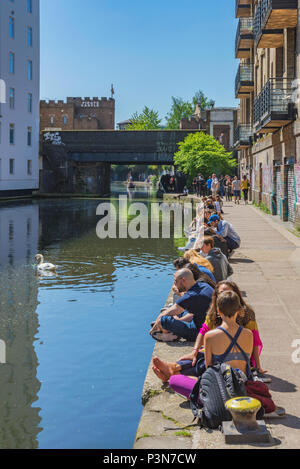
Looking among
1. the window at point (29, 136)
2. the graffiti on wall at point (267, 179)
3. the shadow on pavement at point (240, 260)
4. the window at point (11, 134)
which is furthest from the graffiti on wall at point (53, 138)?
the shadow on pavement at point (240, 260)

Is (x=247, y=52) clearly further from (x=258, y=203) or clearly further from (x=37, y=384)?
(x=37, y=384)

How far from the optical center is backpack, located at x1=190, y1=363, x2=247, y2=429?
4609 millimetres

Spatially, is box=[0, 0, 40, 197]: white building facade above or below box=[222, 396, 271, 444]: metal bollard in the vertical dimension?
above

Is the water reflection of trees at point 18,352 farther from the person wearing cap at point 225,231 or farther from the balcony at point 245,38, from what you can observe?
the balcony at point 245,38

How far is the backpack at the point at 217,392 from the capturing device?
4.61 m

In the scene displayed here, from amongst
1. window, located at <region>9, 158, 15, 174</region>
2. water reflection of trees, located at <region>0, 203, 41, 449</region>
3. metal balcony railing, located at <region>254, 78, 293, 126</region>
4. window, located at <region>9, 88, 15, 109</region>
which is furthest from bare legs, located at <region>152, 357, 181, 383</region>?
window, located at <region>9, 88, 15, 109</region>

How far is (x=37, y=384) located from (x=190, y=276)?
2.01m

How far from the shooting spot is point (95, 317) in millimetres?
9633

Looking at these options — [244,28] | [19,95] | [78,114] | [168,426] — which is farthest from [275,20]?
[78,114]

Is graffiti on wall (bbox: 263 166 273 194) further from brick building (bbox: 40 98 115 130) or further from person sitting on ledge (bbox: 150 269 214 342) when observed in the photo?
brick building (bbox: 40 98 115 130)

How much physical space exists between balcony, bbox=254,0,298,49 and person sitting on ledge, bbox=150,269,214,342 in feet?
50.5
